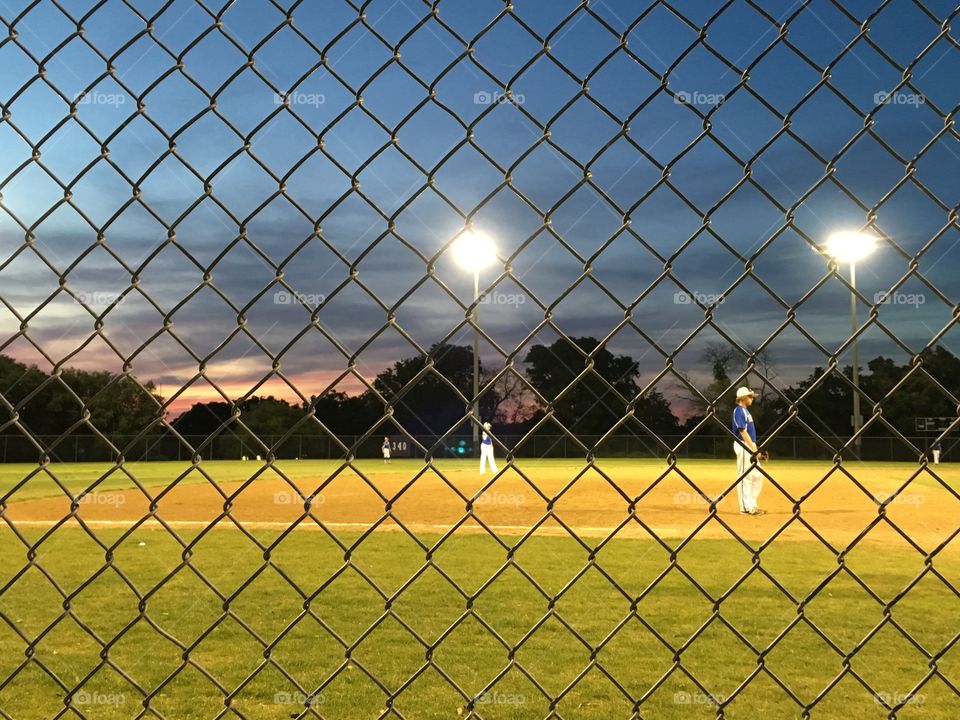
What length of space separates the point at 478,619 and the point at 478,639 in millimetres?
3808

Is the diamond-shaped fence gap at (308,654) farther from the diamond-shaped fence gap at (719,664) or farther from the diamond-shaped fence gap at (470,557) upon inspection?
the diamond-shaped fence gap at (719,664)

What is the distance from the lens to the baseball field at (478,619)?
7.06 ft

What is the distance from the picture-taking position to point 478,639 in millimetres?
5574

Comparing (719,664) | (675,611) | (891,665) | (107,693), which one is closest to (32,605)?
(107,693)

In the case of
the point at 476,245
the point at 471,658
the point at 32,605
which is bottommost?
the point at 32,605

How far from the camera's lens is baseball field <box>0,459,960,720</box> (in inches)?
84.7

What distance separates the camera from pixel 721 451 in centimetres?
4525

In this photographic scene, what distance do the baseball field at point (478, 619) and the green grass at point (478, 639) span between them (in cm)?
2

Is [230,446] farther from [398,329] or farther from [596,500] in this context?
[398,329]

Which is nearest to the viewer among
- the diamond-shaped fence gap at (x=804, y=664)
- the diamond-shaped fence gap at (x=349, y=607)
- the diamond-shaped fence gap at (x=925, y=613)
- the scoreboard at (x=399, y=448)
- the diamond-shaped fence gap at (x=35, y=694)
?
the diamond-shaped fence gap at (x=35, y=694)

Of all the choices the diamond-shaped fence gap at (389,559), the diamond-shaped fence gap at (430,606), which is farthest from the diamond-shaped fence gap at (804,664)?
the diamond-shaped fence gap at (389,559)

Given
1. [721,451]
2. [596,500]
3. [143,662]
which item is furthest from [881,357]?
[143,662]

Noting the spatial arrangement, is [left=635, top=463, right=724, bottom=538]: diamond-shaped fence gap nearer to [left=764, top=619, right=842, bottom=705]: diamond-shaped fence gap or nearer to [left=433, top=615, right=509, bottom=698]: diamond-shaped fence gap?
[left=764, top=619, right=842, bottom=705]: diamond-shaped fence gap

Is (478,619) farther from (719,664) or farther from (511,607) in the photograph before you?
(511,607)
